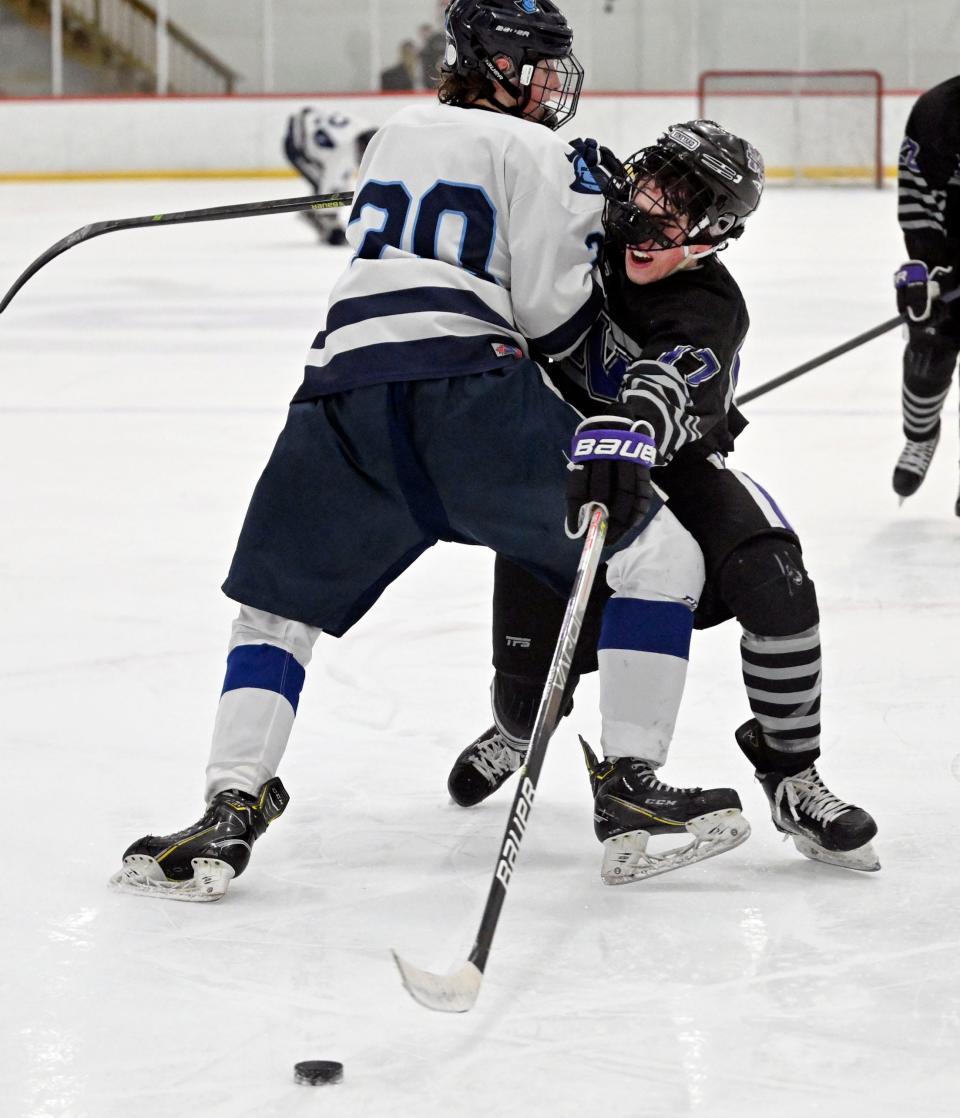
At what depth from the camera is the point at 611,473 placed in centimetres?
187

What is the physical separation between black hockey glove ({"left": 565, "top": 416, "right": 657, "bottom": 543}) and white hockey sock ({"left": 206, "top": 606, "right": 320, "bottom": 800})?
1.24 feet

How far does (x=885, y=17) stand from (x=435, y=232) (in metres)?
13.8

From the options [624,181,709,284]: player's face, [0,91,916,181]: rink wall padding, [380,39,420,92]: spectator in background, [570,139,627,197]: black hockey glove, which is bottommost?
[0,91,916,181]: rink wall padding

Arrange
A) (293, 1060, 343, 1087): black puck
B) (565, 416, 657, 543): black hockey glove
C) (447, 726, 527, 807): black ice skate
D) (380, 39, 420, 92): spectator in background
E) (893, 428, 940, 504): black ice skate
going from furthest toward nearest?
(380, 39, 420, 92): spectator in background < (893, 428, 940, 504): black ice skate < (447, 726, 527, 807): black ice skate < (565, 416, 657, 543): black hockey glove < (293, 1060, 343, 1087): black puck

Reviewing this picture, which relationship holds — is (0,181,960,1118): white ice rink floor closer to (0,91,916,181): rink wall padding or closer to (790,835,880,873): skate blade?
(790,835,880,873): skate blade

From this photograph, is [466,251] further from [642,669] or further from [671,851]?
[671,851]

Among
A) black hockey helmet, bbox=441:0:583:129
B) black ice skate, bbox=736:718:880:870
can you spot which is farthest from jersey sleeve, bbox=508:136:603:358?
black ice skate, bbox=736:718:880:870

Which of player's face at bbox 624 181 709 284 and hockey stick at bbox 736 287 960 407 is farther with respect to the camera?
hockey stick at bbox 736 287 960 407

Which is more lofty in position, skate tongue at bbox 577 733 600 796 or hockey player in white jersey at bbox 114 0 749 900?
hockey player in white jersey at bbox 114 0 749 900

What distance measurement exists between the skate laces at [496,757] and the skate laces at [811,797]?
389mm

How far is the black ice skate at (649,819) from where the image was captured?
198 centimetres

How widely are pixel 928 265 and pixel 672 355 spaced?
2159 millimetres

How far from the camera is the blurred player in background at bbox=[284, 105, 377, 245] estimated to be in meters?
10.4

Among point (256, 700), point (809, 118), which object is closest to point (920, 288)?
point (256, 700)
